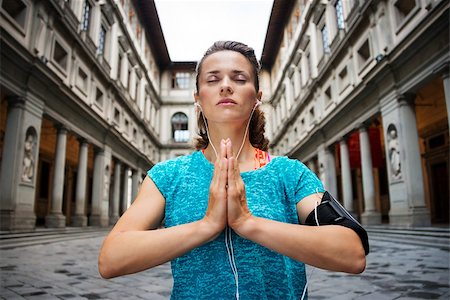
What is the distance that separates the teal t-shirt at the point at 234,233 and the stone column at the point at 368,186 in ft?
52.0

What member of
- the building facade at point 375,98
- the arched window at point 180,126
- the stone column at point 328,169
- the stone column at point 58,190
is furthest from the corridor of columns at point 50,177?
the stone column at point 328,169

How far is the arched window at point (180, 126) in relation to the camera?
41.6m

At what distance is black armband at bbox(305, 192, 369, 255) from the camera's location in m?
1.15

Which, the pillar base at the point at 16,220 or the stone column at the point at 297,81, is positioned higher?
the stone column at the point at 297,81

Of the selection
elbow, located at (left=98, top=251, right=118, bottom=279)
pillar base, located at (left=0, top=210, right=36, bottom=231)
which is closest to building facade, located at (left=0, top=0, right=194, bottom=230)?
pillar base, located at (left=0, top=210, right=36, bottom=231)

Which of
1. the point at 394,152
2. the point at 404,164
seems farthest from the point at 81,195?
the point at 404,164

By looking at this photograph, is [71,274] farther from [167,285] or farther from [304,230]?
[304,230]

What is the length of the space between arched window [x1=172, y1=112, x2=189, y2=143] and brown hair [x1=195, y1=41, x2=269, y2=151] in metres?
40.1

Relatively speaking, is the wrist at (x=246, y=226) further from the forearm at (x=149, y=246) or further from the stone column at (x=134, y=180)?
the stone column at (x=134, y=180)

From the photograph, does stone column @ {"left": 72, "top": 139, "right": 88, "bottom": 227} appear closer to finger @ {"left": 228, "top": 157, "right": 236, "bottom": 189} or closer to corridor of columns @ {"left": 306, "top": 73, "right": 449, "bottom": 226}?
corridor of columns @ {"left": 306, "top": 73, "right": 449, "bottom": 226}

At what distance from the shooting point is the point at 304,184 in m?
1.35

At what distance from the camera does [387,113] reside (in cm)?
1355

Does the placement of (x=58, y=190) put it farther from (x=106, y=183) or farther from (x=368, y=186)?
(x=368, y=186)

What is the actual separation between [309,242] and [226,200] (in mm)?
305
